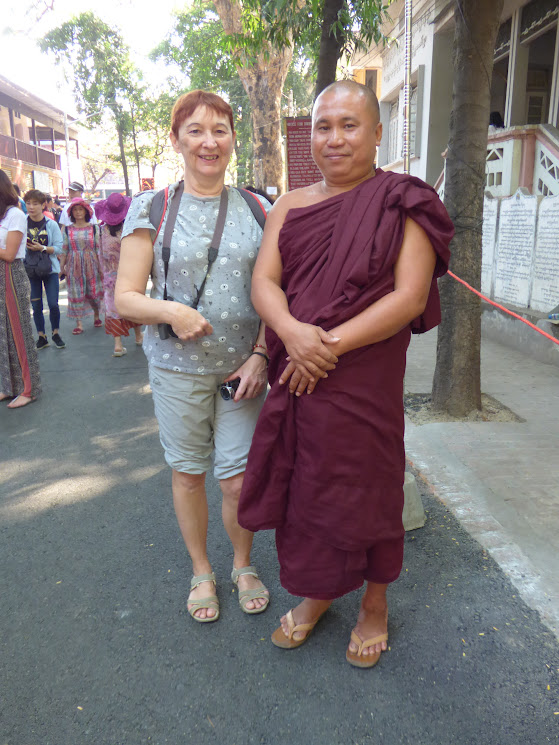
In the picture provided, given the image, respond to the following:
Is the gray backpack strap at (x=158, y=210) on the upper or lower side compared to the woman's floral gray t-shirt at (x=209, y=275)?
upper

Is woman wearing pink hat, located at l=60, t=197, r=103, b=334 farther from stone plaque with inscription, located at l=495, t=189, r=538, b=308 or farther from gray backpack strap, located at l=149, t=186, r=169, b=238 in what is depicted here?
gray backpack strap, located at l=149, t=186, r=169, b=238

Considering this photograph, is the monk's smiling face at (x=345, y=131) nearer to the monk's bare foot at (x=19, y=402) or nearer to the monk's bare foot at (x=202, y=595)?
the monk's bare foot at (x=202, y=595)

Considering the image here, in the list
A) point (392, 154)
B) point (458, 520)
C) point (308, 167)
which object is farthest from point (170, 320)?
point (392, 154)

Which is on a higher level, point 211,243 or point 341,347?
point 211,243

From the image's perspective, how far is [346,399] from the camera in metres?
1.89

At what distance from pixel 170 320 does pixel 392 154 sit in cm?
1441

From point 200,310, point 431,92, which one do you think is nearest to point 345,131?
point 200,310

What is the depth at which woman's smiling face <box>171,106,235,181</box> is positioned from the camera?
2170 mm

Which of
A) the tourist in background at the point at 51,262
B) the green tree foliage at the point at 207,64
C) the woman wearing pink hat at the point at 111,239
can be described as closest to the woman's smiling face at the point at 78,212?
the tourist in background at the point at 51,262

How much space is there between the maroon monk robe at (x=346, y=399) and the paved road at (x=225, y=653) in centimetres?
36

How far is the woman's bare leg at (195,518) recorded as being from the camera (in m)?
2.43

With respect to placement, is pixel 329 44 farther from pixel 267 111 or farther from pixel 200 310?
pixel 267 111

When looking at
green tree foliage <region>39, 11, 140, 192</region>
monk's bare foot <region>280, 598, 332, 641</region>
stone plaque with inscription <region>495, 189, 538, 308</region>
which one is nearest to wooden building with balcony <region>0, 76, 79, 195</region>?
green tree foliage <region>39, 11, 140, 192</region>

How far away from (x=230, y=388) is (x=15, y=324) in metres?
3.70
